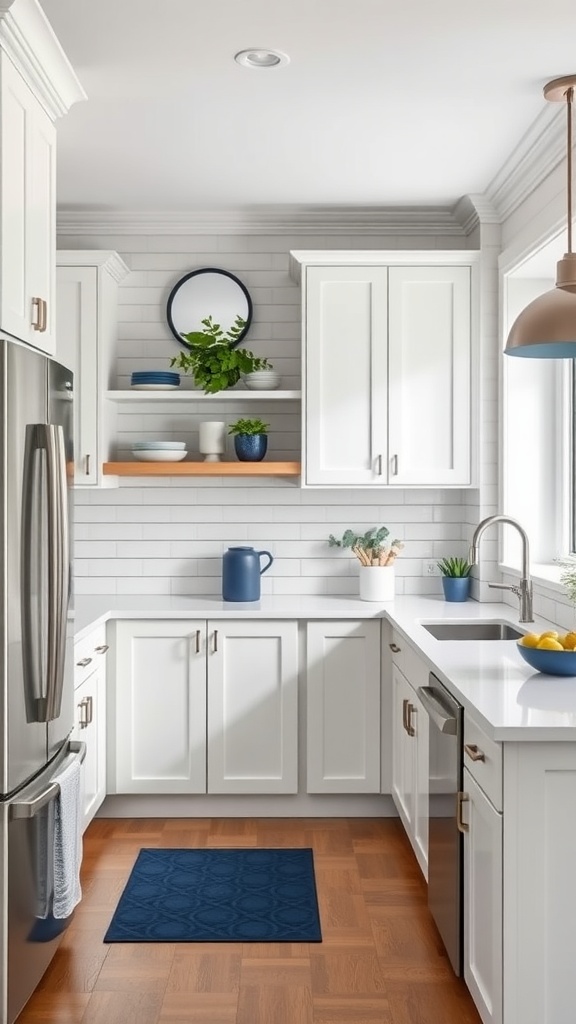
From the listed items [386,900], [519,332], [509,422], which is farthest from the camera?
[509,422]

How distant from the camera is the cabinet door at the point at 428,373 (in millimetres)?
4176

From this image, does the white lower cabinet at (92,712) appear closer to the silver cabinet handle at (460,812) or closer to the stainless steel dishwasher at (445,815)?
the stainless steel dishwasher at (445,815)

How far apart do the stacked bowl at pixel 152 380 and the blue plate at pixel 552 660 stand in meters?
2.25

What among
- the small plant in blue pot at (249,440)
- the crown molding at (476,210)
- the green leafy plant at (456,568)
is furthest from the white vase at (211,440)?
the crown molding at (476,210)

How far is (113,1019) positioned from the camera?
2506 mm

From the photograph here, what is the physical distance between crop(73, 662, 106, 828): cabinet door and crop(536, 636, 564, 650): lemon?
5.42ft

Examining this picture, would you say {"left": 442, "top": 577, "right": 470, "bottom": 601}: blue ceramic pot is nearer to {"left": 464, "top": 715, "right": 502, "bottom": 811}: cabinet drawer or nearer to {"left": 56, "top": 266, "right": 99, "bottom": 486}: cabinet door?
{"left": 56, "top": 266, "right": 99, "bottom": 486}: cabinet door

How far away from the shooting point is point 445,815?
8.68ft

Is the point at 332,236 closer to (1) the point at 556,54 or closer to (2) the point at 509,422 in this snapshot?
(2) the point at 509,422

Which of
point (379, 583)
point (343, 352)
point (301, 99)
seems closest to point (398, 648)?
point (379, 583)

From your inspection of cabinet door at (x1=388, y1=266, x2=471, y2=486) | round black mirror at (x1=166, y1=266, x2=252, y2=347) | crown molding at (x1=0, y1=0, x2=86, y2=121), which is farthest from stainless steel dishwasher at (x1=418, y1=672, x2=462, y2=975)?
round black mirror at (x1=166, y1=266, x2=252, y2=347)

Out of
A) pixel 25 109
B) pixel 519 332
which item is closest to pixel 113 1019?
pixel 519 332

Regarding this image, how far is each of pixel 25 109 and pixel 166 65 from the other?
0.55 meters

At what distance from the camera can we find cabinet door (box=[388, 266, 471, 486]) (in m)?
4.18
